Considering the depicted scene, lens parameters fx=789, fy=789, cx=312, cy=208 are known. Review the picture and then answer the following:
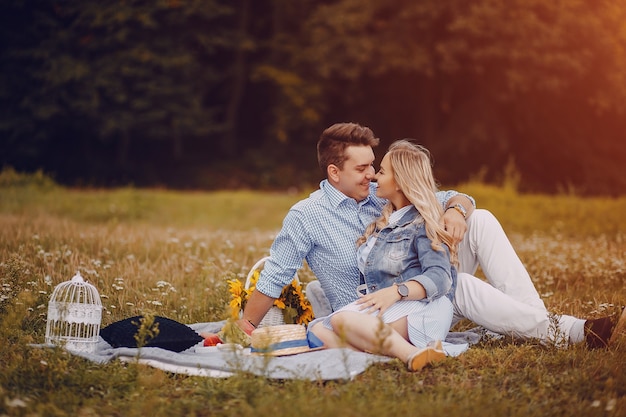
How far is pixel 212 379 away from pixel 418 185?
5.71 ft

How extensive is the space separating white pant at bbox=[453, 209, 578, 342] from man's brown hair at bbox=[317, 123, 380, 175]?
34.6 inches

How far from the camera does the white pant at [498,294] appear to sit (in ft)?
15.9

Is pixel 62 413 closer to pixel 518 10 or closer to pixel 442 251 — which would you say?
pixel 442 251

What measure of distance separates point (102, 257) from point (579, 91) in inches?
855

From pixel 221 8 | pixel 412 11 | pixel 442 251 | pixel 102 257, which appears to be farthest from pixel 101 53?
pixel 442 251

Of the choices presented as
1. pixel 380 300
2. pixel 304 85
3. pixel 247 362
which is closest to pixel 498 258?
pixel 380 300

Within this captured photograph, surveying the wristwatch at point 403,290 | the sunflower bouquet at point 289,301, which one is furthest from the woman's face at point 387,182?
the sunflower bouquet at point 289,301

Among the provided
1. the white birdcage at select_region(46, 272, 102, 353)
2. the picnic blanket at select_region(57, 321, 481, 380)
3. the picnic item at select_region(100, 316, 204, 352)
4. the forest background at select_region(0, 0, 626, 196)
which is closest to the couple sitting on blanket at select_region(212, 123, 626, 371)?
the picnic blanket at select_region(57, 321, 481, 380)

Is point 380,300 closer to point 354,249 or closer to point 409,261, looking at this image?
point 409,261

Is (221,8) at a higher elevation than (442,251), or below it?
higher

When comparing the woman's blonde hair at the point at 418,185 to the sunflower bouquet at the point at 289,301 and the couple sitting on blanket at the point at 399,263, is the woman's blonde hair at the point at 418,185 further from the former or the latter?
the sunflower bouquet at the point at 289,301

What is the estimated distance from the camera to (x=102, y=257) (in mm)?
7582

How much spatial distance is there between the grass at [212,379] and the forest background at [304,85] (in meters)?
13.8

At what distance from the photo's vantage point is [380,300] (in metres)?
4.50
